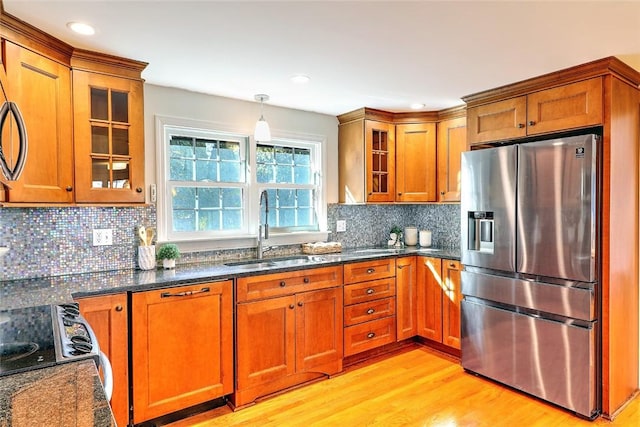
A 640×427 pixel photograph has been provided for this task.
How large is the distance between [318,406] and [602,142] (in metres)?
2.47

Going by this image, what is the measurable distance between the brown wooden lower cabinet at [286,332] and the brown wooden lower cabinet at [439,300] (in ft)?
2.97

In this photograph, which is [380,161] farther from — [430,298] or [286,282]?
[286,282]

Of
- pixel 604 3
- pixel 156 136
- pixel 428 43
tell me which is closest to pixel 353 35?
pixel 428 43

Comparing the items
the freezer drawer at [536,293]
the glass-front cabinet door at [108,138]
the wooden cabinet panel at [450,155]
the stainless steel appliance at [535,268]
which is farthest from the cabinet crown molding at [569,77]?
the glass-front cabinet door at [108,138]

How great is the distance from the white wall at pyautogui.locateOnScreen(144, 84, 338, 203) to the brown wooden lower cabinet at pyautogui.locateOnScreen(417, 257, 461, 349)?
1125 mm

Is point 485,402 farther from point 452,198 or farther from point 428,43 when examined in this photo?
point 428,43

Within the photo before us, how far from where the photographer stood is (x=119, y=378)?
2.19m

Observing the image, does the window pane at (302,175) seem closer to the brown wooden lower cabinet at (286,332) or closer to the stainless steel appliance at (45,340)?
the brown wooden lower cabinet at (286,332)

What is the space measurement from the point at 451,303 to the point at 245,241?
1.83 m

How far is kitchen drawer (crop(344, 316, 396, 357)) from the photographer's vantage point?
10.4ft

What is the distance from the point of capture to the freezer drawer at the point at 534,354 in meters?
2.42

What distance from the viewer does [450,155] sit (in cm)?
365

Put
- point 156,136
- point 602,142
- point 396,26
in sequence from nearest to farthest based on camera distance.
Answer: point 396,26
point 602,142
point 156,136

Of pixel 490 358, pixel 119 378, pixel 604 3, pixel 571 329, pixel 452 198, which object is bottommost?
pixel 490 358
